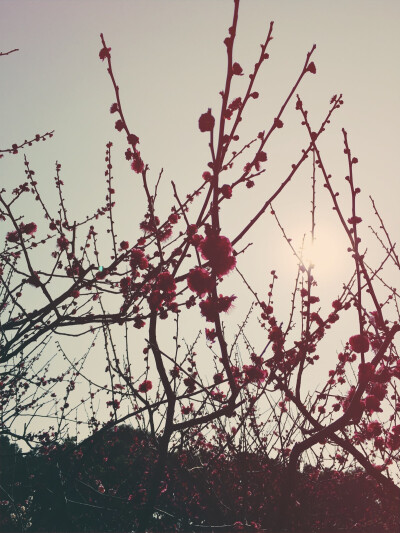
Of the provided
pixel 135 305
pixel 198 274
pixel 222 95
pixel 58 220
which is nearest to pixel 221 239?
pixel 198 274

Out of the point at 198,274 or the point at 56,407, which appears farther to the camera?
the point at 56,407

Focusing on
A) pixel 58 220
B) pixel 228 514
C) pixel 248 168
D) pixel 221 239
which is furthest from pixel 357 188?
pixel 228 514

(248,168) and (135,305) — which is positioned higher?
(248,168)

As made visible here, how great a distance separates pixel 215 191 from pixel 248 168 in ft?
3.76

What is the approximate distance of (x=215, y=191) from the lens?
96.0 inches

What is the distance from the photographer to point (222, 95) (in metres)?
2.44

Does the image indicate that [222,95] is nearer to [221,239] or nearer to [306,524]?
[221,239]

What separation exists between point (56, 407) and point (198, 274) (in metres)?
8.62

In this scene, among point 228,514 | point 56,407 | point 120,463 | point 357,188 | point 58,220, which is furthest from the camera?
point 120,463

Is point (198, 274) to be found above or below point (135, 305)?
below

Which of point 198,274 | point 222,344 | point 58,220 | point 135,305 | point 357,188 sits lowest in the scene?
point 222,344

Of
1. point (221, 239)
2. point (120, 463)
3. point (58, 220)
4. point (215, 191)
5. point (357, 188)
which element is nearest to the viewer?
point (215, 191)

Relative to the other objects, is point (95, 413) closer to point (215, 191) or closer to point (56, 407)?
point (56, 407)

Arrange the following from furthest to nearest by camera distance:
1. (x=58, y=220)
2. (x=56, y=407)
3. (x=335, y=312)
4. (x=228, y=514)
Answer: (x=56, y=407)
(x=228, y=514)
(x=58, y=220)
(x=335, y=312)
